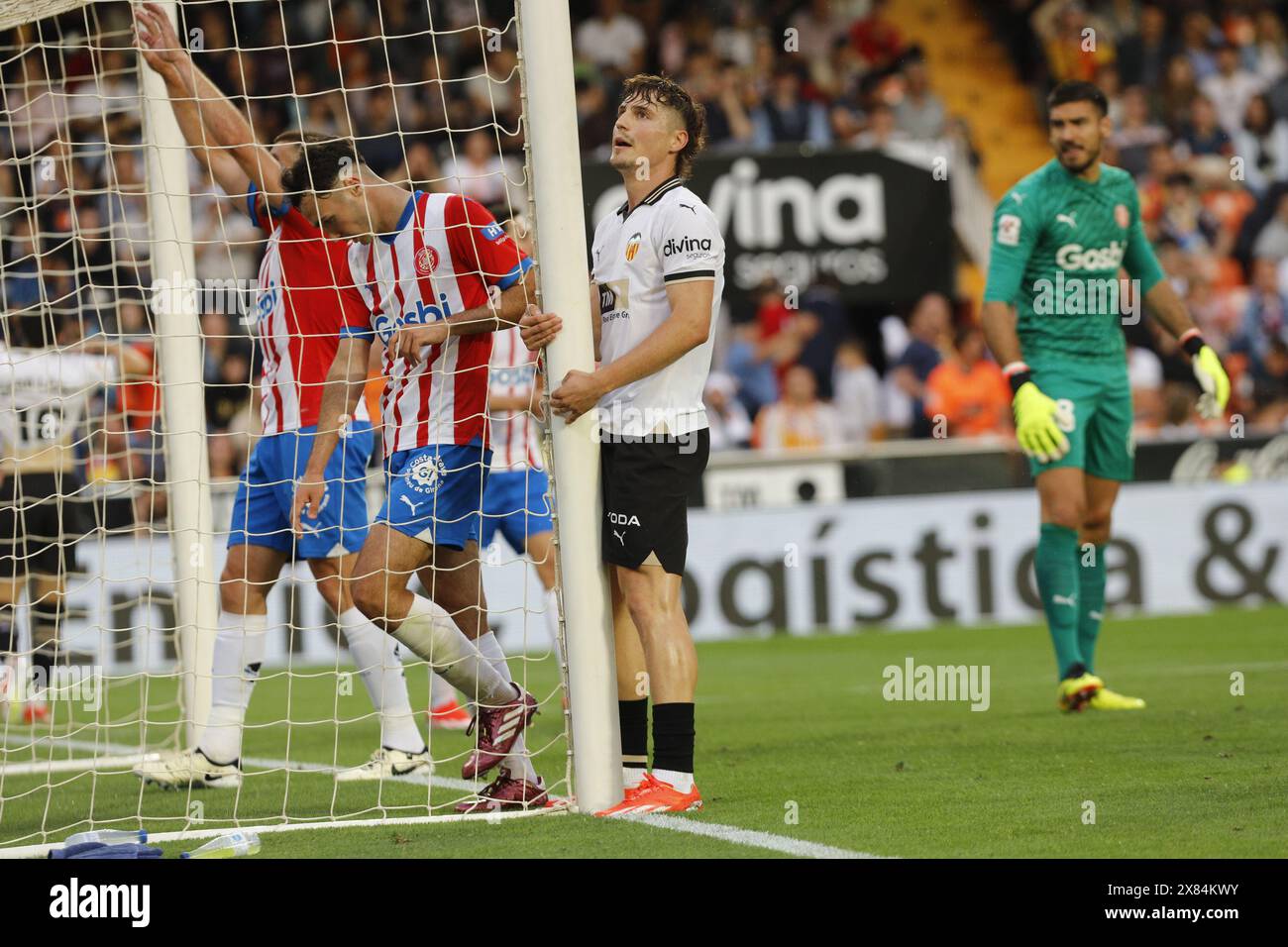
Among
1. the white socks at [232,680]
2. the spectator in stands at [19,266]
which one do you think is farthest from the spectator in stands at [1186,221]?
the white socks at [232,680]

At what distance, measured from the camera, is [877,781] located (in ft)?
19.3

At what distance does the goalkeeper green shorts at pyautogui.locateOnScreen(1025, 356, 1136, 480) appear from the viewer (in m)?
7.79

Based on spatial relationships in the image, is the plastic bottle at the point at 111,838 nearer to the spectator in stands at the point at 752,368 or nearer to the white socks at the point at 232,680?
the white socks at the point at 232,680

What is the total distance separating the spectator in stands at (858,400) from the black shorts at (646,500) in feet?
33.0

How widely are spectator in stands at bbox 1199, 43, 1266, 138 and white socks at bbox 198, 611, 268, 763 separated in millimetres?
14525

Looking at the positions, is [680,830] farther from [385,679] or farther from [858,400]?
[858,400]

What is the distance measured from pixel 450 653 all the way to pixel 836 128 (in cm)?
1282

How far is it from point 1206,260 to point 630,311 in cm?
1301

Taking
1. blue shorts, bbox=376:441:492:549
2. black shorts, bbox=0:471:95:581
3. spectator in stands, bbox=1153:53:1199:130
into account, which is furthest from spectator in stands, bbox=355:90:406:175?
blue shorts, bbox=376:441:492:549

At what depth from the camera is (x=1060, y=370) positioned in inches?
310

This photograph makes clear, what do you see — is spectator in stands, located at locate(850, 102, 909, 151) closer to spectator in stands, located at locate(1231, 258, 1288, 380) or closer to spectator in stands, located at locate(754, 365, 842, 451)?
spectator in stands, located at locate(754, 365, 842, 451)

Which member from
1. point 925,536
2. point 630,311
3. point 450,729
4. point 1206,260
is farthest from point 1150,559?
point 630,311
